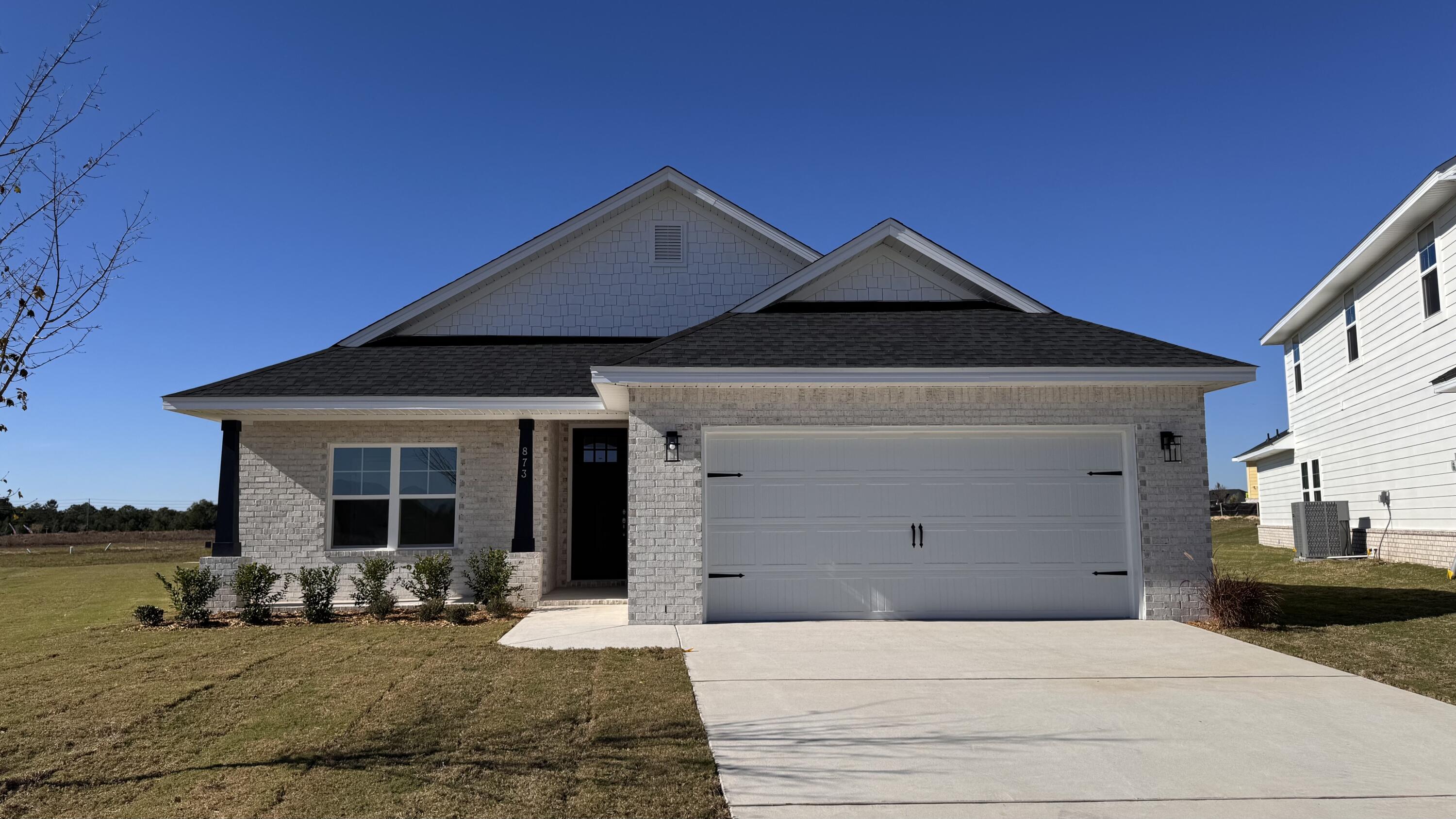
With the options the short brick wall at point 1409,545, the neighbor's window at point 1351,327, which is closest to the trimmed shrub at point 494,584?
the short brick wall at point 1409,545

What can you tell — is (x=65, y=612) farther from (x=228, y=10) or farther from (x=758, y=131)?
(x=758, y=131)

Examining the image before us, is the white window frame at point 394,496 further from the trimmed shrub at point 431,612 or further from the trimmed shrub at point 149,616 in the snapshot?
the trimmed shrub at point 149,616

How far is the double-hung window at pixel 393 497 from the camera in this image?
13.4 metres

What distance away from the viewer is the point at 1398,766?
5094 mm

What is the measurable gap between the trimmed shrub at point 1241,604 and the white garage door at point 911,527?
0.88m

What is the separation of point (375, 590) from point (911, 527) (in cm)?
696

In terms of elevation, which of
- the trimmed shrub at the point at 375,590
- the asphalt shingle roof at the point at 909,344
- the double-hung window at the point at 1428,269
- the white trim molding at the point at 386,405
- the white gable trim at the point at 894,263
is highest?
the double-hung window at the point at 1428,269

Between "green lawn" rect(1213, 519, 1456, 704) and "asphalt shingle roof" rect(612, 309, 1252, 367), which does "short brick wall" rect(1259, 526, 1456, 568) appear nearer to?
"green lawn" rect(1213, 519, 1456, 704)

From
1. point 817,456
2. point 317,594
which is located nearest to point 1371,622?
point 817,456

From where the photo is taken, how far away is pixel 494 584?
11.6 m

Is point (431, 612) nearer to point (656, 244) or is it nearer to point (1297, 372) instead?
point (656, 244)

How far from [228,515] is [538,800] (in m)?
10.2

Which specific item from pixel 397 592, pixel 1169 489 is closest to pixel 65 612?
pixel 397 592

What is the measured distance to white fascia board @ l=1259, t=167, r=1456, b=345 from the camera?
49.3 ft
